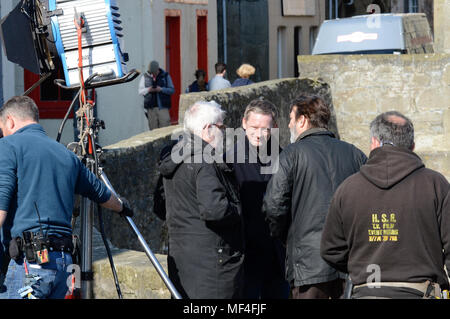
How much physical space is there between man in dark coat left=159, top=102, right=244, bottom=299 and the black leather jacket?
0.25m

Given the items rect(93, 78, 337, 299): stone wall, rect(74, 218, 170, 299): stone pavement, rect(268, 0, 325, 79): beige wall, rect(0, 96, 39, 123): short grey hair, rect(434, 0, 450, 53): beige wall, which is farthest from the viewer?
rect(268, 0, 325, 79): beige wall

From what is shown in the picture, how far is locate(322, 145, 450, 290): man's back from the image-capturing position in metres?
4.72

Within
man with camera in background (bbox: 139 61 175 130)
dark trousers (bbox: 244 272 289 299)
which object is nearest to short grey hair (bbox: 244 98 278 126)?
dark trousers (bbox: 244 272 289 299)

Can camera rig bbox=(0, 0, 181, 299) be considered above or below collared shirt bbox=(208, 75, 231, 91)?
above

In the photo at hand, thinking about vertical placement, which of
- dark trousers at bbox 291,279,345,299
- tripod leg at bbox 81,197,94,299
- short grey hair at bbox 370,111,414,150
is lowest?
dark trousers at bbox 291,279,345,299

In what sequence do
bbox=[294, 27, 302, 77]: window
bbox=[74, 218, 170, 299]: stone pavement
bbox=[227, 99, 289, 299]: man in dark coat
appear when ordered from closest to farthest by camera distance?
bbox=[227, 99, 289, 299]: man in dark coat → bbox=[74, 218, 170, 299]: stone pavement → bbox=[294, 27, 302, 77]: window

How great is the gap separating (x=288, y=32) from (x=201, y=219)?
2269 cm

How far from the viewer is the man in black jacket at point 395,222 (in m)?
4.72

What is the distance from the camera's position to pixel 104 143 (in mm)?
17672

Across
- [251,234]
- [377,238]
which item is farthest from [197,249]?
[377,238]

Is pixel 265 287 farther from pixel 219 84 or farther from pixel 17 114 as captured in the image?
pixel 219 84

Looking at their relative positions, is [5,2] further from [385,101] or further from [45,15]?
[45,15]

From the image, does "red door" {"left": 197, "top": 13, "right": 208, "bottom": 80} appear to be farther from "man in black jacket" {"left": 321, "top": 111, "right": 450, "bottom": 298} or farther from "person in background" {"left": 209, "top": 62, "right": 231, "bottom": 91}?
"man in black jacket" {"left": 321, "top": 111, "right": 450, "bottom": 298}

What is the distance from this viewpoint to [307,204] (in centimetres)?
575
